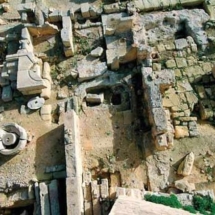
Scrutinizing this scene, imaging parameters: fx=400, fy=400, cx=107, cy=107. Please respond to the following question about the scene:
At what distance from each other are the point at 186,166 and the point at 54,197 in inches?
136

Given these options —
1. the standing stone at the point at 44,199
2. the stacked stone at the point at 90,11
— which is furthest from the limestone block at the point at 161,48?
the standing stone at the point at 44,199

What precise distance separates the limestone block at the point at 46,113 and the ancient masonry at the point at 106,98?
0.11ft

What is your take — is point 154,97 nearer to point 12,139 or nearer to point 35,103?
point 35,103

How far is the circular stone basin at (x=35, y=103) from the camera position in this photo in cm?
1143

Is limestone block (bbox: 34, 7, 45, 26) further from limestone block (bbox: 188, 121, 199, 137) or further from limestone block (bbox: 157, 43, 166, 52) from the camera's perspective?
limestone block (bbox: 188, 121, 199, 137)

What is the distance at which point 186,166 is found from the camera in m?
10.4

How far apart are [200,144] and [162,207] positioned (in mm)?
2748

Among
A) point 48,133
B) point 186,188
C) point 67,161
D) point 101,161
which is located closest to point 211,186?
point 186,188

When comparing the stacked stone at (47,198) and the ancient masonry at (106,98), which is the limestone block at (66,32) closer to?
the ancient masonry at (106,98)

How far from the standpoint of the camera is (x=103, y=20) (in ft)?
43.2

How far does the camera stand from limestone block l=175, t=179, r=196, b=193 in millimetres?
9969

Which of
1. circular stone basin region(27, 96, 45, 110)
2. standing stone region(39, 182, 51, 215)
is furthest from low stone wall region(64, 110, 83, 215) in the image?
circular stone basin region(27, 96, 45, 110)

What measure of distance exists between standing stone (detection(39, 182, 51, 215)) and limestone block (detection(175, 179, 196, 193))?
10.7ft

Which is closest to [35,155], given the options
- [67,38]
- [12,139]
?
[12,139]
